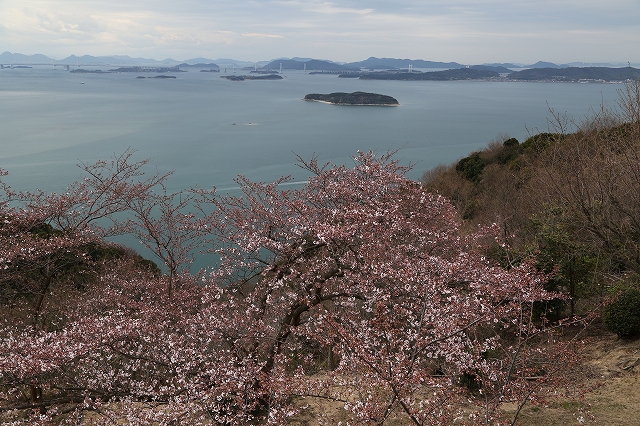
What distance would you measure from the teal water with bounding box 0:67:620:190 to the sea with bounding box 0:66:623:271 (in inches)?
4.2

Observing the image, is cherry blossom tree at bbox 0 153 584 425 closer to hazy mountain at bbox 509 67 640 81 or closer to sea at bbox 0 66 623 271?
sea at bbox 0 66 623 271

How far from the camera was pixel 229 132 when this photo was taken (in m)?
48.7

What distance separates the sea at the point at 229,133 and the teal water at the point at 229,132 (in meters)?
0.11

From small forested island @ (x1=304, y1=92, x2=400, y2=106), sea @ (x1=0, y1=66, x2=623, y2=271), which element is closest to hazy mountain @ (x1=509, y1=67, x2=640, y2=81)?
sea @ (x1=0, y1=66, x2=623, y2=271)

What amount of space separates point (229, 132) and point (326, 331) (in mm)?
46455

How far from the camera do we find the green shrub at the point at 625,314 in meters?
6.92

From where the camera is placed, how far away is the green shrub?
692 cm

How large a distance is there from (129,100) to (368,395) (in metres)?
87.0

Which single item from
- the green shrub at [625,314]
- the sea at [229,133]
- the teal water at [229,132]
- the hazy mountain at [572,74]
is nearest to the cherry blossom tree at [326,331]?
the green shrub at [625,314]

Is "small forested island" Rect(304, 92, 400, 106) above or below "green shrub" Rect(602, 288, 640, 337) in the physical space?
above

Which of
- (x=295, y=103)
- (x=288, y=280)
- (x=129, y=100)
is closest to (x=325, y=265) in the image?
(x=288, y=280)

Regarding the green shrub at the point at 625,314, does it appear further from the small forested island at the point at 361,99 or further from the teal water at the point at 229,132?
the small forested island at the point at 361,99

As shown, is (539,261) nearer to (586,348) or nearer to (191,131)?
(586,348)

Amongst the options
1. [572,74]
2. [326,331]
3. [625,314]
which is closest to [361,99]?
[625,314]
